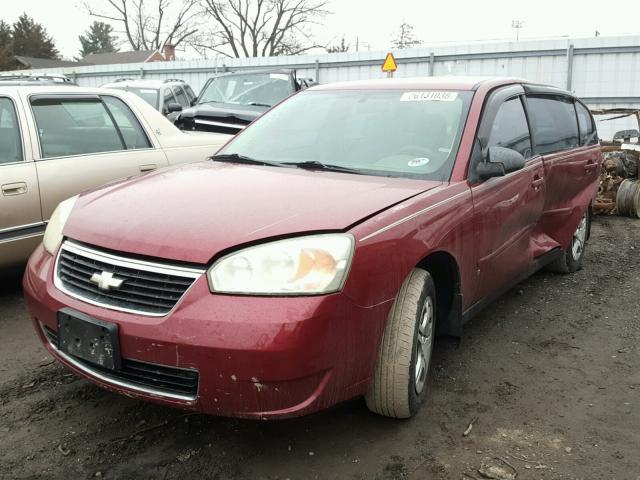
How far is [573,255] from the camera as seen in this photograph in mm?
5203

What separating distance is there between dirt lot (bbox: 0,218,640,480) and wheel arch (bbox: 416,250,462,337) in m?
0.32

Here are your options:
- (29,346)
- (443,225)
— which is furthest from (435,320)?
(29,346)

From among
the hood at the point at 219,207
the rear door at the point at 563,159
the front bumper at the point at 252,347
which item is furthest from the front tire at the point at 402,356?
the rear door at the point at 563,159

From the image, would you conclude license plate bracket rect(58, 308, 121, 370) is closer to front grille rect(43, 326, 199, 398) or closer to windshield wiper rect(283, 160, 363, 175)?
front grille rect(43, 326, 199, 398)

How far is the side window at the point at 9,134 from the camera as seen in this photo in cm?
421

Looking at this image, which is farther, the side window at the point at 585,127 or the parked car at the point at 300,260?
the side window at the point at 585,127

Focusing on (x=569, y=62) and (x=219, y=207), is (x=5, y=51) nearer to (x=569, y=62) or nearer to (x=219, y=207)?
(x=569, y=62)

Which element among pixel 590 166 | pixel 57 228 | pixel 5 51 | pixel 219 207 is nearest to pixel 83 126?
pixel 57 228

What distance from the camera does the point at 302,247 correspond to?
7.40 feet

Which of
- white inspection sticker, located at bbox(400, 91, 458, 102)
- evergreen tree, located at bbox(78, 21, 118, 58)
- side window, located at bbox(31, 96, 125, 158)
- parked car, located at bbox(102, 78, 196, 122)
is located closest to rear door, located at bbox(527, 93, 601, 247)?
white inspection sticker, located at bbox(400, 91, 458, 102)

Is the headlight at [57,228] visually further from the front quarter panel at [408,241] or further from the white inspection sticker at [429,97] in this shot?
the white inspection sticker at [429,97]

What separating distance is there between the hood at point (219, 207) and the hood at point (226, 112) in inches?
278

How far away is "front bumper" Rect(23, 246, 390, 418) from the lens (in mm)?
2102

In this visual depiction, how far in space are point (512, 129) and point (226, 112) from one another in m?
7.05
